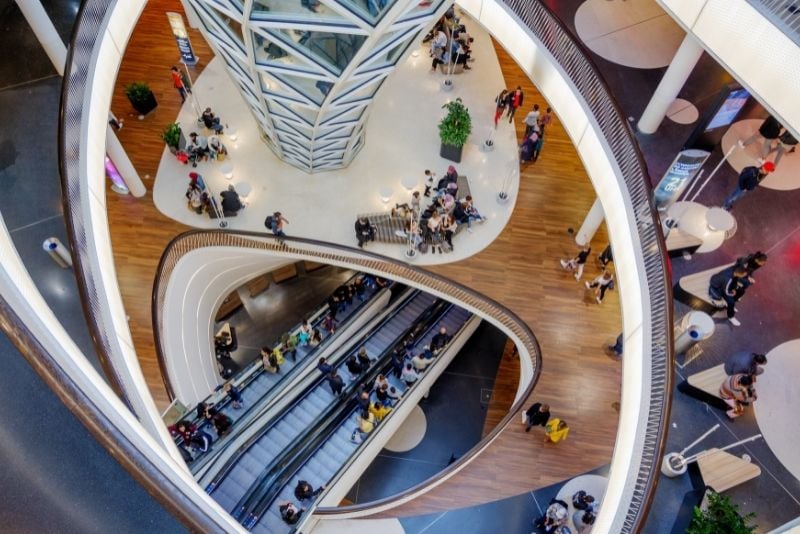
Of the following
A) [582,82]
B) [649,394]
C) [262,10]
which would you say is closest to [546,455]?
[649,394]

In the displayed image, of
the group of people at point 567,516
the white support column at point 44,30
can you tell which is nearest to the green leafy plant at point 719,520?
the group of people at point 567,516

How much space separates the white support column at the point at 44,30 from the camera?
11.2 meters

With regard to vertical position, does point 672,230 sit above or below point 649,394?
above

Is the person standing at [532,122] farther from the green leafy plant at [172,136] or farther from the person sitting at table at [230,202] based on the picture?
the green leafy plant at [172,136]

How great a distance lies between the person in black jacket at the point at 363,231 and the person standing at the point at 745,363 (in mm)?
7288

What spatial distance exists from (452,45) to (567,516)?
1107cm

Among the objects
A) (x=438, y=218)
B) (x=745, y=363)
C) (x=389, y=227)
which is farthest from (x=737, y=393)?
(x=389, y=227)

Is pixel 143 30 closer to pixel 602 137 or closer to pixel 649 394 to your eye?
pixel 602 137

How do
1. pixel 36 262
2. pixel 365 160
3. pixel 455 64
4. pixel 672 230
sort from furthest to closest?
pixel 455 64, pixel 365 160, pixel 672 230, pixel 36 262

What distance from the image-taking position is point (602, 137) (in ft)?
31.8

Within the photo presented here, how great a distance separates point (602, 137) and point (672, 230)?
3.79 meters

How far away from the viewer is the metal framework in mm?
8305

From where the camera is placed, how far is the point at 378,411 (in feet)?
42.5

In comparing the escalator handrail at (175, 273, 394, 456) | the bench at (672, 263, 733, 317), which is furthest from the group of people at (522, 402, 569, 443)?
the escalator handrail at (175, 273, 394, 456)
